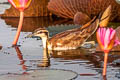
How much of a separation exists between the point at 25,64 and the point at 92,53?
5.56 ft

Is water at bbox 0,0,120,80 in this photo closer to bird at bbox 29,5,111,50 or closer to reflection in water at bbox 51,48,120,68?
reflection in water at bbox 51,48,120,68

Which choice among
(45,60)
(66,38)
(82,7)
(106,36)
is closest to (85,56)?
(45,60)

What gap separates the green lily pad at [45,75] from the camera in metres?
8.19

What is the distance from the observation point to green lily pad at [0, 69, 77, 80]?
8191 millimetres

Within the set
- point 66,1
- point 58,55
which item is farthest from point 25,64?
point 66,1

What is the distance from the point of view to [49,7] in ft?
56.5

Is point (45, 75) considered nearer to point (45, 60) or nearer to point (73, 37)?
point (45, 60)

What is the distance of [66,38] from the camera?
38.1ft

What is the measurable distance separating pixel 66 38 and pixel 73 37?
18 centimetres

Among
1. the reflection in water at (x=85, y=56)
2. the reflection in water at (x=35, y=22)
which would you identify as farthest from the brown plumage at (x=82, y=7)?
the reflection in water at (x=85, y=56)

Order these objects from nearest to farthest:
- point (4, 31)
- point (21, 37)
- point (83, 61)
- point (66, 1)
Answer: point (83, 61), point (21, 37), point (4, 31), point (66, 1)

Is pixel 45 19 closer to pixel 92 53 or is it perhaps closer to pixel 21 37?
pixel 21 37

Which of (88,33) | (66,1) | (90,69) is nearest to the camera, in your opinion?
(90,69)

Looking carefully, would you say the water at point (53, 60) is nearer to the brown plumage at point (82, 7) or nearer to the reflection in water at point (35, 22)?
the reflection in water at point (35, 22)
